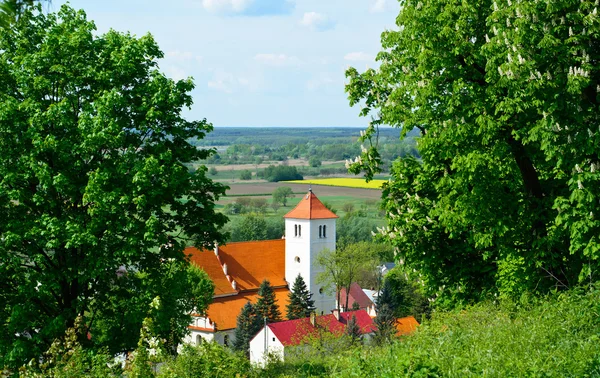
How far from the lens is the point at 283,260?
7425cm

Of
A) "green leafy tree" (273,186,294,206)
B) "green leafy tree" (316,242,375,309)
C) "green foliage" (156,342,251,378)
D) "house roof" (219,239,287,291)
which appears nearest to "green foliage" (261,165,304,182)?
"green leafy tree" (273,186,294,206)

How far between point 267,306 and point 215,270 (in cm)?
1278

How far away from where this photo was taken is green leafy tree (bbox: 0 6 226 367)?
1428cm

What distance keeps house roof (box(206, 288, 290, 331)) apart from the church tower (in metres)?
2.98

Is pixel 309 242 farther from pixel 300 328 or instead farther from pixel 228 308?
pixel 300 328

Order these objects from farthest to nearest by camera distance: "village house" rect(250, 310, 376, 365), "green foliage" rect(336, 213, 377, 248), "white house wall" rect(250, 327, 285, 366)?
"green foliage" rect(336, 213, 377, 248), "white house wall" rect(250, 327, 285, 366), "village house" rect(250, 310, 376, 365)

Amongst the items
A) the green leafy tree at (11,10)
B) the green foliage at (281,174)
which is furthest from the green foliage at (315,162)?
the green leafy tree at (11,10)

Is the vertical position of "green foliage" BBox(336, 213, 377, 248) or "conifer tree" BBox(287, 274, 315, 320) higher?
"conifer tree" BBox(287, 274, 315, 320)

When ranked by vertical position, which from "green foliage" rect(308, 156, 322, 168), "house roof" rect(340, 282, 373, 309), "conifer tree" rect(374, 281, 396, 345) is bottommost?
"house roof" rect(340, 282, 373, 309)

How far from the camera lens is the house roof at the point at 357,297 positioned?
72062mm

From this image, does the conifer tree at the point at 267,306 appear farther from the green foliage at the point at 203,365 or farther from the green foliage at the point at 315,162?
the green foliage at the point at 315,162

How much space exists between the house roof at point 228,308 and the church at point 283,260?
135 millimetres

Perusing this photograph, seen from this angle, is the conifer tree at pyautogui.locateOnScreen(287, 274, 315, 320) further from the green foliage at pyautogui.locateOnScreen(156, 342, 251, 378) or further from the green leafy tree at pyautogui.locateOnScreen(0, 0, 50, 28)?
the green leafy tree at pyautogui.locateOnScreen(0, 0, 50, 28)

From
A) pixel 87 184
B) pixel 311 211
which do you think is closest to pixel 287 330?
pixel 311 211
